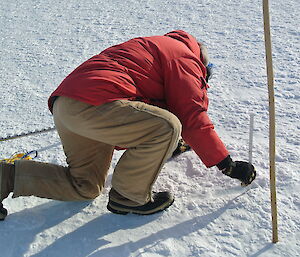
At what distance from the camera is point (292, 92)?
3.75 meters

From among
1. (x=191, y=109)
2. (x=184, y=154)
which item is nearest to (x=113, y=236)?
(x=191, y=109)

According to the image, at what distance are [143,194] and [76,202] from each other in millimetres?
436

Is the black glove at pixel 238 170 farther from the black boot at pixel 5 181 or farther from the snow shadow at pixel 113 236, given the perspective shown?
the black boot at pixel 5 181

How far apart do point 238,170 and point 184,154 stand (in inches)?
23.9

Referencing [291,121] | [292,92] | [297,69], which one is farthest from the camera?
[297,69]

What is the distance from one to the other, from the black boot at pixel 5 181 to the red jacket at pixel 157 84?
488 mm

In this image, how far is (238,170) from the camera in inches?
95.0

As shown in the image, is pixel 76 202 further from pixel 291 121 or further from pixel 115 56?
pixel 291 121

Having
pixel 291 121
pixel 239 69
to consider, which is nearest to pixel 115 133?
pixel 291 121

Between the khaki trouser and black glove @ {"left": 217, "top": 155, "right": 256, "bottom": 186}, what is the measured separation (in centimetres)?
29

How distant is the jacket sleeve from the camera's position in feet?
7.39

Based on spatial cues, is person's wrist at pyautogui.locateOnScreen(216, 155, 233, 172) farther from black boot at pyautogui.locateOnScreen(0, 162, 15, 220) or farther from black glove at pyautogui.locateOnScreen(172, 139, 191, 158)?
black boot at pyautogui.locateOnScreen(0, 162, 15, 220)

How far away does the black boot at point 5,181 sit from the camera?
2.42 metres

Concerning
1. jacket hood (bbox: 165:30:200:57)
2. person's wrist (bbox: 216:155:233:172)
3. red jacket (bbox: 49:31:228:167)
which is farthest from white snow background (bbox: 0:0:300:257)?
jacket hood (bbox: 165:30:200:57)
